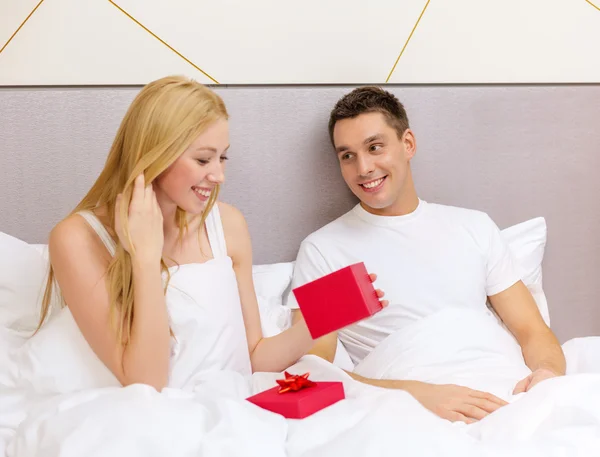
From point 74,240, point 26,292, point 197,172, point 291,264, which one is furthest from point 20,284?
point 291,264

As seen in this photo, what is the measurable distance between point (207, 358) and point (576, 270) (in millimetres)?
1289

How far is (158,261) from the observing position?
4.34ft

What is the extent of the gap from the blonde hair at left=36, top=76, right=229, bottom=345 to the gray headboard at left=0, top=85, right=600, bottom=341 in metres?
0.42

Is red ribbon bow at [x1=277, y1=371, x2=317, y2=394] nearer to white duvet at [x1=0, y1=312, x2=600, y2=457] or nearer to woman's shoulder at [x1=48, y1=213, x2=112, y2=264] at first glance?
white duvet at [x1=0, y1=312, x2=600, y2=457]

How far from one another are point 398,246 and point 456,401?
1.70 feet

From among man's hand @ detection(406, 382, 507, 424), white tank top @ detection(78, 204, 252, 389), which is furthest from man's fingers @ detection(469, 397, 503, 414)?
white tank top @ detection(78, 204, 252, 389)

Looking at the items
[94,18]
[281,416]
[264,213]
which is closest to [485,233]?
[264,213]

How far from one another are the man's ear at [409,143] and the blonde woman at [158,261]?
613 millimetres

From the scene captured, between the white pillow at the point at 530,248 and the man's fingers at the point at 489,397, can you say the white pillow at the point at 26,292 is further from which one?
the white pillow at the point at 530,248

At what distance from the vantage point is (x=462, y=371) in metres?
1.53

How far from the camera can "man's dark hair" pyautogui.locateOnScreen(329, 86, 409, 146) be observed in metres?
1.80

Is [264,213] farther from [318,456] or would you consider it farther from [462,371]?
[318,456]

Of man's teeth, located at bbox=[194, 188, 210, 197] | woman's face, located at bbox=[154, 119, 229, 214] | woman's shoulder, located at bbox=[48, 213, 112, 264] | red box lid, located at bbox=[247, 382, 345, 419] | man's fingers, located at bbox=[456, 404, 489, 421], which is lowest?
man's fingers, located at bbox=[456, 404, 489, 421]

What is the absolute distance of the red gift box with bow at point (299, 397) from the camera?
1.17 metres
